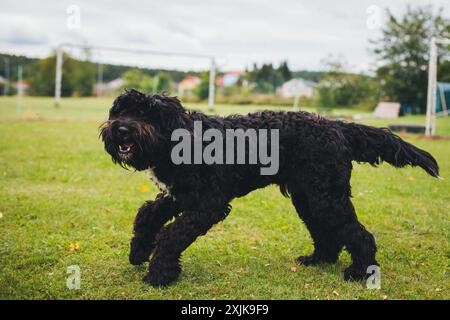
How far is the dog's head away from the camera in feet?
13.6

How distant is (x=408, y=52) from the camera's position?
31.8 m

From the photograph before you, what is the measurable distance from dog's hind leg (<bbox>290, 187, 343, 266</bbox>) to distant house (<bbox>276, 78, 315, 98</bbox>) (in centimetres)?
2740

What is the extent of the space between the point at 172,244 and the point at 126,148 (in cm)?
97

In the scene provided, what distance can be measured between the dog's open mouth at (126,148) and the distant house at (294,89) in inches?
1120

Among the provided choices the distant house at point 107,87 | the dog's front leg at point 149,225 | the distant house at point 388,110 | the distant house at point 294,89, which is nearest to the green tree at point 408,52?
the distant house at point 388,110

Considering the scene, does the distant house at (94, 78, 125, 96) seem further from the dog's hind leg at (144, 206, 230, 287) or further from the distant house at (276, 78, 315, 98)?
the dog's hind leg at (144, 206, 230, 287)

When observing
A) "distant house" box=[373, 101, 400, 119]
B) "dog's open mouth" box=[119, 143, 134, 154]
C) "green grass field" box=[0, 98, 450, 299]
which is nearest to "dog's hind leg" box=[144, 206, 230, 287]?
"green grass field" box=[0, 98, 450, 299]

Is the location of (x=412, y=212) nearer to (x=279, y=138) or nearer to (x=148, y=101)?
(x=279, y=138)

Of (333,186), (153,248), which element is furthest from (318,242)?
(153,248)

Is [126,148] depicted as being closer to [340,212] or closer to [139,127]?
[139,127]

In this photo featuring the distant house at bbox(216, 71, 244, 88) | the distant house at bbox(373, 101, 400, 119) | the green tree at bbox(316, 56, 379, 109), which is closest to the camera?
the distant house at bbox(373, 101, 400, 119)

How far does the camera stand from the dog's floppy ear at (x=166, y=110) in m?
4.30

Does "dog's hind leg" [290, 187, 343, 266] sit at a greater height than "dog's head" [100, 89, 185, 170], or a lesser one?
lesser
